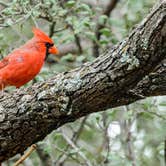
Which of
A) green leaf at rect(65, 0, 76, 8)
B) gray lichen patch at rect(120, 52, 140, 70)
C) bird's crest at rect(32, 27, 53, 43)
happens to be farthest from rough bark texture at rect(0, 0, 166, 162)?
green leaf at rect(65, 0, 76, 8)

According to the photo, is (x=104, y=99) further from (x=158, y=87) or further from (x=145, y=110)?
→ (x=145, y=110)

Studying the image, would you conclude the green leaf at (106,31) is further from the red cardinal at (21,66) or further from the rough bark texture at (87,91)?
the rough bark texture at (87,91)

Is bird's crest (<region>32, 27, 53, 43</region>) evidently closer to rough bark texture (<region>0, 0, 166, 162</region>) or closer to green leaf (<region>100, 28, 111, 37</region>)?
green leaf (<region>100, 28, 111, 37</region>)

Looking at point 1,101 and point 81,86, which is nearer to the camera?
point 81,86

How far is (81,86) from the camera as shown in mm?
2805

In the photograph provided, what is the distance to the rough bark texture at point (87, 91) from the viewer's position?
2.64 metres

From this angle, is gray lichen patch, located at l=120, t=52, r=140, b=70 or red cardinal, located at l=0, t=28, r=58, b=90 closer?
gray lichen patch, located at l=120, t=52, r=140, b=70

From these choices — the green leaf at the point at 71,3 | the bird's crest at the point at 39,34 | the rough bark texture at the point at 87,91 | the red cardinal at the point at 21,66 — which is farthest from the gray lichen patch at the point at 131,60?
the green leaf at the point at 71,3

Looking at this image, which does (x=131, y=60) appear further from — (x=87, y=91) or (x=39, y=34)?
(x=39, y=34)

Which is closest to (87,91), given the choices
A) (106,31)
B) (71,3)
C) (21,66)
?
(21,66)

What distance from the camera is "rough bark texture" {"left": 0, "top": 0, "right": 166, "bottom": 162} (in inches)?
104

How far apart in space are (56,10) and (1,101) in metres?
1.21

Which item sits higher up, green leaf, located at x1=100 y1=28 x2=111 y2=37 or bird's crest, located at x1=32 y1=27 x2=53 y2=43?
green leaf, located at x1=100 y1=28 x2=111 y2=37

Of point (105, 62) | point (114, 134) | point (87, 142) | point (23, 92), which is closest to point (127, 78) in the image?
point (105, 62)
